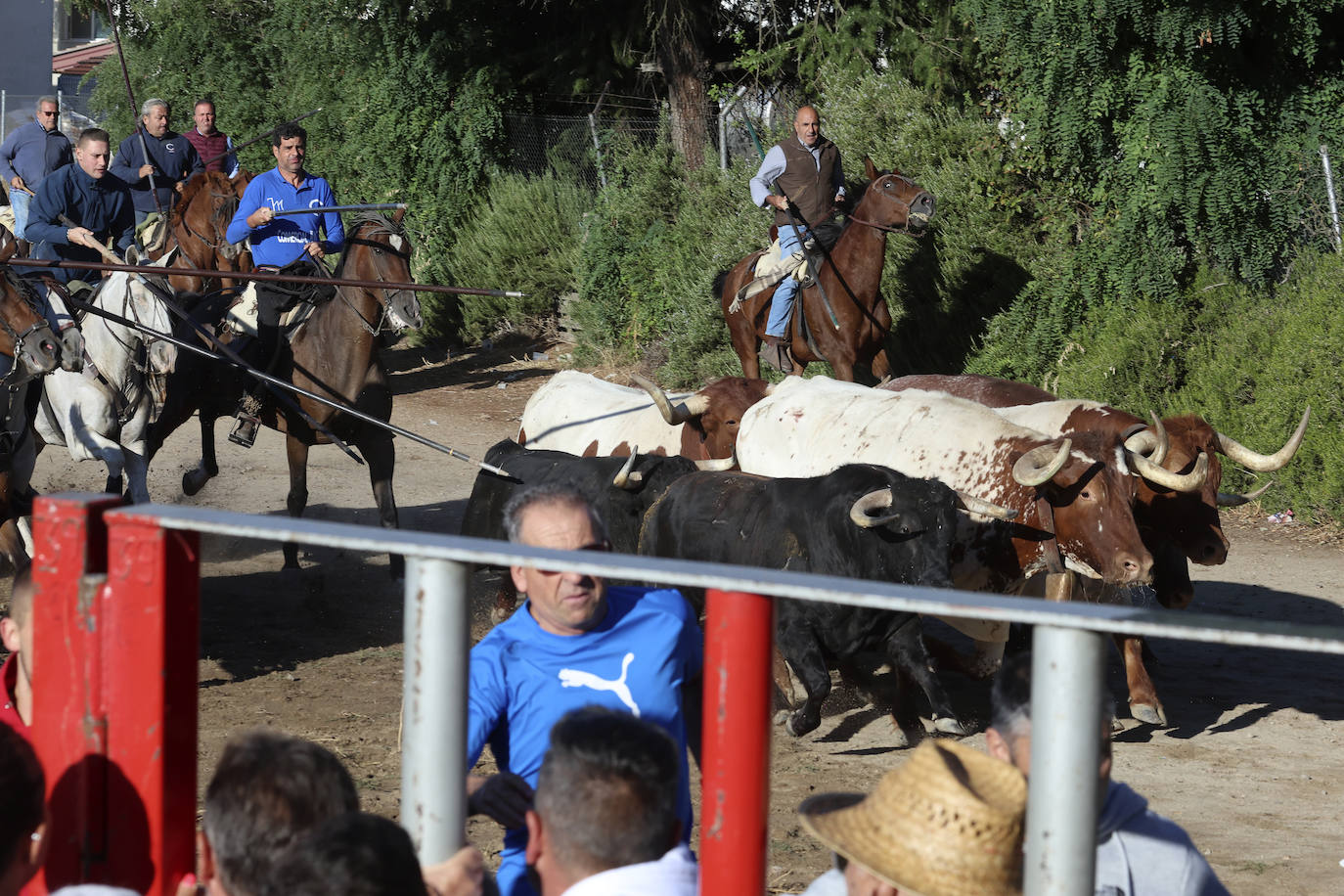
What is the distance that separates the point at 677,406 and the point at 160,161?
724 centimetres

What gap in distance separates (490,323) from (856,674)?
1359 centimetres

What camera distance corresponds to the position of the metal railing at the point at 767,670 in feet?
5.74

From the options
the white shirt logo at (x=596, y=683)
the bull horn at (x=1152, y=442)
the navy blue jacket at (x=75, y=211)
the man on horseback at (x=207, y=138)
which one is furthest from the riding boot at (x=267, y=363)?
the white shirt logo at (x=596, y=683)

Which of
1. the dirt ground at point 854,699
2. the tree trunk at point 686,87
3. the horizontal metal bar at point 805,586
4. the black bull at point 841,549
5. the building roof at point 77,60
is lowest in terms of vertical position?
the dirt ground at point 854,699

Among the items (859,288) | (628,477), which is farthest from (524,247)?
(628,477)

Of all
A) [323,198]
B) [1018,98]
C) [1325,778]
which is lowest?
[1325,778]

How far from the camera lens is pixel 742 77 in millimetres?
18859

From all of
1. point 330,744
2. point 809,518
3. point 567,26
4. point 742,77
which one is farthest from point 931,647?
point 567,26

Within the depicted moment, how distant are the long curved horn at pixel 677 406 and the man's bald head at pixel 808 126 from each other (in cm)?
491

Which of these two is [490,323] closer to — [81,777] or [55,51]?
[81,777]

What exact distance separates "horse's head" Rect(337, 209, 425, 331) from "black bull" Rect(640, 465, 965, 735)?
12.3 ft

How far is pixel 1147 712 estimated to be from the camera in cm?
688

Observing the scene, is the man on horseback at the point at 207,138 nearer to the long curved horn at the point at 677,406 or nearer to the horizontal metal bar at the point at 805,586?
the long curved horn at the point at 677,406

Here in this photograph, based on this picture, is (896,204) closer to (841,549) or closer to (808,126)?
(808,126)
